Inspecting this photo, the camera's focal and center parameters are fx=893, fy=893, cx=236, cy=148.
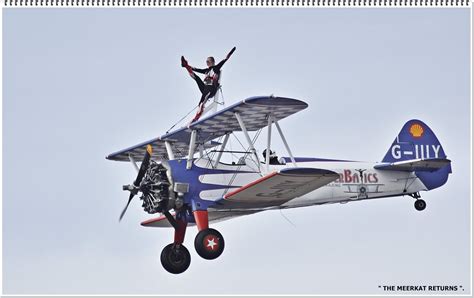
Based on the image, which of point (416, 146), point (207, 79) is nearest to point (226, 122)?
point (207, 79)

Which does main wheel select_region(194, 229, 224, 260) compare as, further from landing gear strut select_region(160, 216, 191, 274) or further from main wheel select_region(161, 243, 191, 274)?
main wheel select_region(161, 243, 191, 274)

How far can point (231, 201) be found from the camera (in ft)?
58.1

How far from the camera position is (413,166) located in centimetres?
2056

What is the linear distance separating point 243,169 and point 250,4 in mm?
5111

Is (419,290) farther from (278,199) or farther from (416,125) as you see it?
(416,125)

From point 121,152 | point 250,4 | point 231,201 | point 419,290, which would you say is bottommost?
point 419,290

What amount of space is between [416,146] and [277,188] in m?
6.02

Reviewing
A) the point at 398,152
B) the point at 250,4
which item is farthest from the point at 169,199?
the point at 398,152

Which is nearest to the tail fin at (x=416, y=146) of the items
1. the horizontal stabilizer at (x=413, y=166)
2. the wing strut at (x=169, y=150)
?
the horizontal stabilizer at (x=413, y=166)

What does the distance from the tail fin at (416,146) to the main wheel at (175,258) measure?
5.90 meters

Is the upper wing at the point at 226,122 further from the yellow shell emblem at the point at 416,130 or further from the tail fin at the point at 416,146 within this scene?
the yellow shell emblem at the point at 416,130

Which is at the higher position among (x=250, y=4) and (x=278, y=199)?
(x=250, y=4)

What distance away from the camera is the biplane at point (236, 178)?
1692 centimetres

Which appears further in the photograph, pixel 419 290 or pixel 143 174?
pixel 143 174
